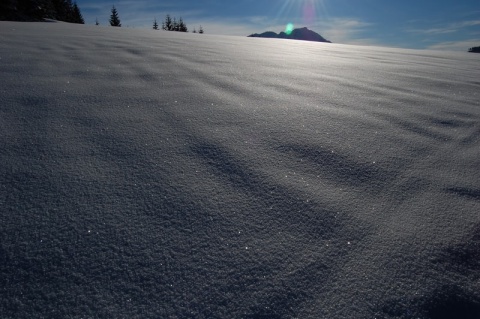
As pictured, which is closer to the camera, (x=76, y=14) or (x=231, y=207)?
(x=231, y=207)

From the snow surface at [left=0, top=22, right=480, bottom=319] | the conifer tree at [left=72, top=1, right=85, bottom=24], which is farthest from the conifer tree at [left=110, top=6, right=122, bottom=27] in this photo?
the snow surface at [left=0, top=22, right=480, bottom=319]

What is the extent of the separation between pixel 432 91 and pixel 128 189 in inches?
76.0

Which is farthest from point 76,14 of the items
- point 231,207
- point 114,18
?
point 231,207

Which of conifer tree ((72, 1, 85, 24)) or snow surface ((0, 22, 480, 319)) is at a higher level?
conifer tree ((72, 1, 85, 24))

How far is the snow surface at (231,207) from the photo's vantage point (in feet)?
1.57

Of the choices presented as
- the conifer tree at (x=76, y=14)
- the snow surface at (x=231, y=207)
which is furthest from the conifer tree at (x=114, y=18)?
the snow surface at (x=231, y=207)

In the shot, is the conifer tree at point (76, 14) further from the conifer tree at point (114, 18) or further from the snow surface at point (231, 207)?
the snow surface at point (231, 207)

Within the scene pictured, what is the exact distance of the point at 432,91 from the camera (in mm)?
1813

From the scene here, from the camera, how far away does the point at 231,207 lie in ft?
2.19

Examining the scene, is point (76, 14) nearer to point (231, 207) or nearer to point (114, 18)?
point (114, 18)

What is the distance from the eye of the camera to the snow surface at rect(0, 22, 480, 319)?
48 centimetres

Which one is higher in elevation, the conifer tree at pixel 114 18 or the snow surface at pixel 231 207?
the conifer tree at pixel 114 18

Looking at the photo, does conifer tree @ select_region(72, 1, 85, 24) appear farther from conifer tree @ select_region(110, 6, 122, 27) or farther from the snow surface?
the snow surface

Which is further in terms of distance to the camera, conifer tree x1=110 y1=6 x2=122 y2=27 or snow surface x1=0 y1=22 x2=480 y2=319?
conifer tree x1=110 y1=6 x2=122 y2=27
